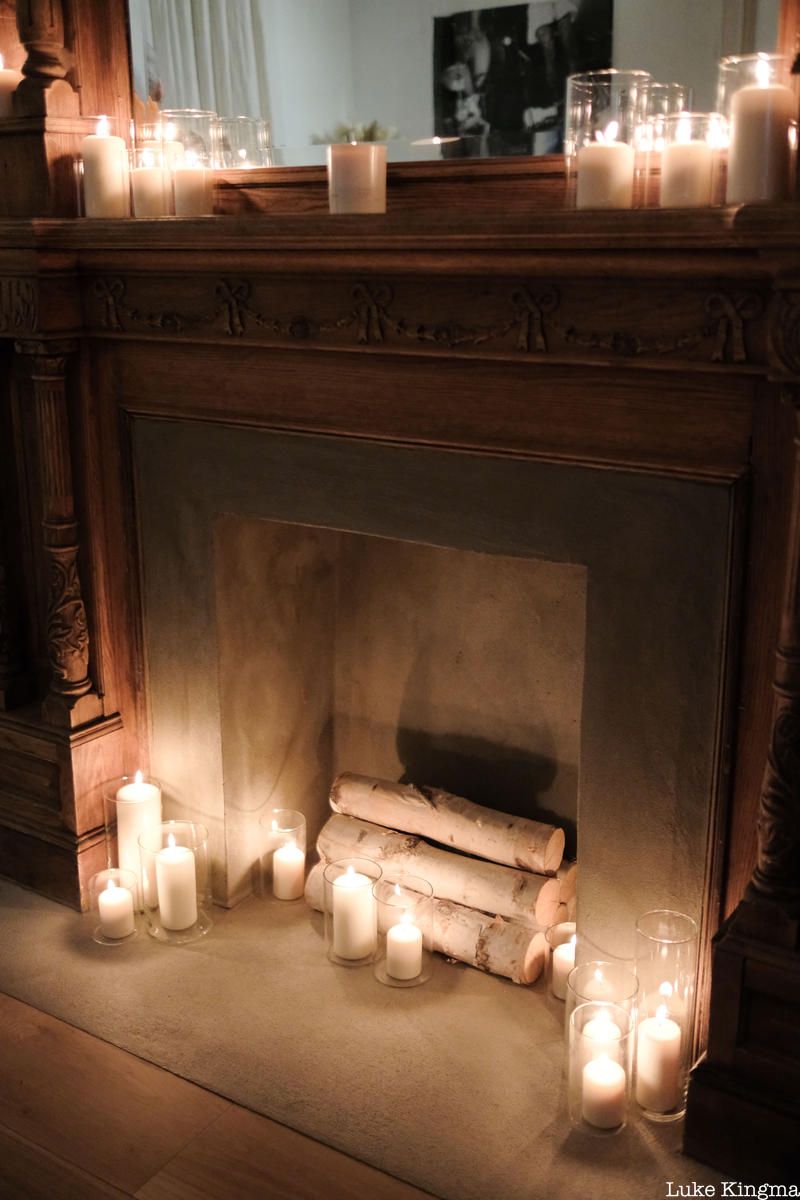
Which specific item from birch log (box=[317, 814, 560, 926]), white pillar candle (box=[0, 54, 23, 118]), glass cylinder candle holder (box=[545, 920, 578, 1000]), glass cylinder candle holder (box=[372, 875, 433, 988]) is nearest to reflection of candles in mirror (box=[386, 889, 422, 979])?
glass cylinder candle holder (box=[372, 875, 433, 988])

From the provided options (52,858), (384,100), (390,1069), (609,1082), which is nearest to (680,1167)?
(609,1082)

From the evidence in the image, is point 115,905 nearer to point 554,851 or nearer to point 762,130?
point 554,851

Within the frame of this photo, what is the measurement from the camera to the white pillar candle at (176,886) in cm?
257

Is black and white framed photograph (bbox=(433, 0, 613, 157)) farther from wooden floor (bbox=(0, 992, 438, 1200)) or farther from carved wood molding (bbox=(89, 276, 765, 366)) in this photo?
wooden floor (bbox=(0, 992, 438, 1200))

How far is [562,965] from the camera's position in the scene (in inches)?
93.4

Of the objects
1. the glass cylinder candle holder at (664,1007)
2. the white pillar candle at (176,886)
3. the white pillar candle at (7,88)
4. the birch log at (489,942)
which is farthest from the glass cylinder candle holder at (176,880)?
the white pillar candle at (7,88)

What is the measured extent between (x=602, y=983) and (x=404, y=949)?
47cm

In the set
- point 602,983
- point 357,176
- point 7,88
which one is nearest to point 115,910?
point 602,983

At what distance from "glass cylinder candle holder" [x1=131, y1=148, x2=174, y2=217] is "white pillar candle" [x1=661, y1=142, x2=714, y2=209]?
101 cm

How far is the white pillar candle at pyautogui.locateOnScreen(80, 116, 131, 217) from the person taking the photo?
7.61ft

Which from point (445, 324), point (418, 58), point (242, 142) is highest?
point (418, 58)

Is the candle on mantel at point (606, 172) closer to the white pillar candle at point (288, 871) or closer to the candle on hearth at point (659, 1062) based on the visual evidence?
the candle on hearth at point (659, 1062)

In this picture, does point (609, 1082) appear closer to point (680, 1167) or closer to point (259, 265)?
point (680, 1167)

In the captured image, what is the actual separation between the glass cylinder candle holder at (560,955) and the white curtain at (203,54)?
5.53 ft
